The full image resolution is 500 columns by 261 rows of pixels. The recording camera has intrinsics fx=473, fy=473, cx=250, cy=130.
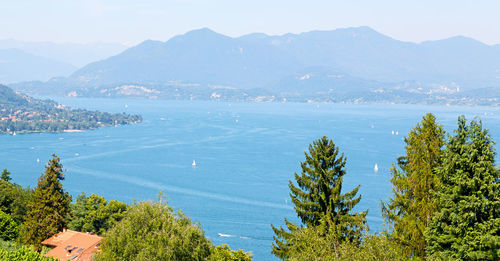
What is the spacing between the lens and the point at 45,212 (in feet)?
127

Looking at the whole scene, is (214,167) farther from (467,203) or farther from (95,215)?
(467,203)

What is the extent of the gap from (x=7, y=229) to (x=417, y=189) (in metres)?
32.3

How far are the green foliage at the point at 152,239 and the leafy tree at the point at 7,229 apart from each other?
20.2 meters

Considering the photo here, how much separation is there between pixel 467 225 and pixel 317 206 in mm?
7186

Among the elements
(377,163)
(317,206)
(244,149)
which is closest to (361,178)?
(377,163)

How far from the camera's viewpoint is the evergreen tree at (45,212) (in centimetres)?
3797

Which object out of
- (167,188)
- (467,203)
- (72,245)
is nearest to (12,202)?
(72,245)

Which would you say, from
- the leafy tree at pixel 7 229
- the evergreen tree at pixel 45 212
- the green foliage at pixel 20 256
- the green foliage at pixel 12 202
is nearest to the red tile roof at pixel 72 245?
the evergreen tree at pixel 45 212

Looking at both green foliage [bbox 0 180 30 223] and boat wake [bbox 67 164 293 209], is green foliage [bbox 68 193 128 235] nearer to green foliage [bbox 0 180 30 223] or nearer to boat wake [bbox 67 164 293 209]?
green foliage [bbox 0 180 30 223]

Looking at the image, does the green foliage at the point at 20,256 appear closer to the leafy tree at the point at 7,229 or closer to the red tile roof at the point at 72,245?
the red tile roof at the point at 72,245

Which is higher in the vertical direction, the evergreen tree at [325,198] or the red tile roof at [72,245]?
the evergreen tree at [325,198]

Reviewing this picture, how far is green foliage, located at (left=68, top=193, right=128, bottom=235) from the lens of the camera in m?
48.1

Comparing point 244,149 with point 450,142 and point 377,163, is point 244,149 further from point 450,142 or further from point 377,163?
point 450,142

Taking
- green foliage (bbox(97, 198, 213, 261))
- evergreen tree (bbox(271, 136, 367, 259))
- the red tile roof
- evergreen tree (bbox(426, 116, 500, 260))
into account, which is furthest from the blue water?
evergreen tree (bbox(426, 116, 500, 260))
